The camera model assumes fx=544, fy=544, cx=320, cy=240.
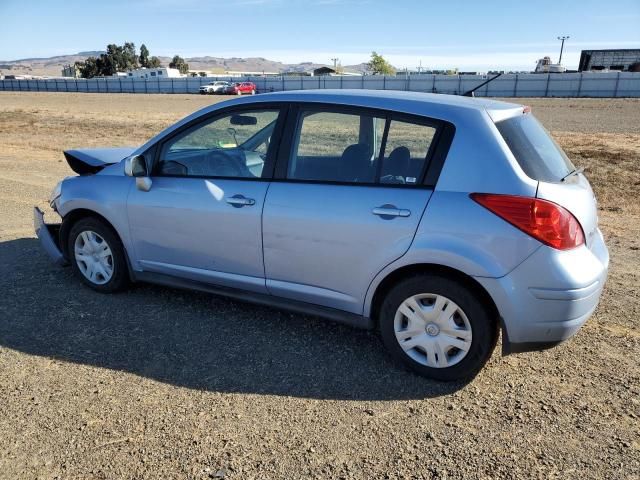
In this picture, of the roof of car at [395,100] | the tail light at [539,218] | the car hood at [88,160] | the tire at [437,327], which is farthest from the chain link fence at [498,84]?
the tail light at [539,218]

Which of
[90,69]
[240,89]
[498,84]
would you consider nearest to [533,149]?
[498,84]

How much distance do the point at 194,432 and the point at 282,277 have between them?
4.16ft

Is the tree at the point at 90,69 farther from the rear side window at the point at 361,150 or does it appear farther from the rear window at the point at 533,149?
the rear window at the point at 533,149

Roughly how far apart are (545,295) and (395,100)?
1557mm

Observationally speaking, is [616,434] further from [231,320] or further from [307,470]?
[231,320]

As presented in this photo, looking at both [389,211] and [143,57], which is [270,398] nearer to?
[389,211]

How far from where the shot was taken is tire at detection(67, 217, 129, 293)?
4.69 m

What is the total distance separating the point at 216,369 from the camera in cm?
364

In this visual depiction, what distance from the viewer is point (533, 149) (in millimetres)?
3400

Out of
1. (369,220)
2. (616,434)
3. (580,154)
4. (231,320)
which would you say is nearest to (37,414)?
(231,320)

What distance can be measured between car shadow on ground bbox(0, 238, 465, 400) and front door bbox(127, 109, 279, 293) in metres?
0.37

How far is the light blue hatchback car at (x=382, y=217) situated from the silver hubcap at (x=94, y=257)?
0.31 metres

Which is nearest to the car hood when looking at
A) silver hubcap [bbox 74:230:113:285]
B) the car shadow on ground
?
silver hubcap [bbox 74:230:113:285]

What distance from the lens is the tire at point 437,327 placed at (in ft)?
10.8
